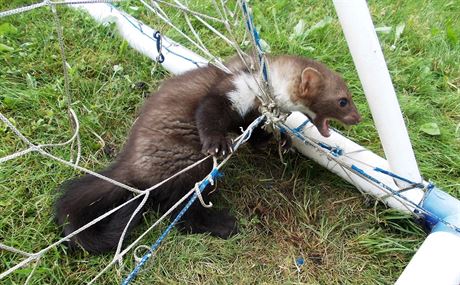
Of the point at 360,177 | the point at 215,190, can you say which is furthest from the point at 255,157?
the point at 360,177

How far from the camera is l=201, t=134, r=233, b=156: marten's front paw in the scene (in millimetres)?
2391

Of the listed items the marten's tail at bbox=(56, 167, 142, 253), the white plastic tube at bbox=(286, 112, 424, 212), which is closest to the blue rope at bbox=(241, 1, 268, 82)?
the white plastic tube at bbox=(286, 112, 424, 212)

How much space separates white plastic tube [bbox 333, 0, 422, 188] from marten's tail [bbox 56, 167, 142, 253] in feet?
4.03

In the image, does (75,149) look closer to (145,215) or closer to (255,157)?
(145,215)

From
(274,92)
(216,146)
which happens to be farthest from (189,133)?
(274,92)

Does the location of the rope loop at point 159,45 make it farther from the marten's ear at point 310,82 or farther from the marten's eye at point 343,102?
the marten's eye at point 343,102

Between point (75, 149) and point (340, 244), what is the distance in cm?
155

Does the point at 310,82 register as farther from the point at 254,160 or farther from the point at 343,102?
the point at 254,160

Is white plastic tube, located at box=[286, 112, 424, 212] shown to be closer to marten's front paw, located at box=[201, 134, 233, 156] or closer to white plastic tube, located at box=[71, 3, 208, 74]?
marten's front paw, located at box=[201, 134, 233, 156]

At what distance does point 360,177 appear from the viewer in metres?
2.52

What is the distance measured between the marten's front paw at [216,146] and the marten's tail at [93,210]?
0.43 meters

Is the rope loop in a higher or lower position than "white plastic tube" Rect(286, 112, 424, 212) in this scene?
lower

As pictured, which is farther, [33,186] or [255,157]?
[255,157]

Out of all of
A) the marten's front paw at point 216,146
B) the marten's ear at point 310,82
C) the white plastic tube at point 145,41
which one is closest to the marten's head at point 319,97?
the marten's ear at point 310,82
